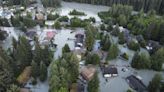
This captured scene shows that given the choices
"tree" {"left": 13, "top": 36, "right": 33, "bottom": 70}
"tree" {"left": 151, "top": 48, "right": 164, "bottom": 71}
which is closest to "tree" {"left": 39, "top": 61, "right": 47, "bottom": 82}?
"tree" {"left": 13, "top": 36, "right": 33, "bottom": 70}

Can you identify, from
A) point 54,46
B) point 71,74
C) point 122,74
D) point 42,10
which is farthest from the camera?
point 42,10

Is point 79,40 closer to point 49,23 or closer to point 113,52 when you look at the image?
point 113,52

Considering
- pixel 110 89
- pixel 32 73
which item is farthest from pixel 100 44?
pixel 32 73

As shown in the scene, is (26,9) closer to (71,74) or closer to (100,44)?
(100,44)

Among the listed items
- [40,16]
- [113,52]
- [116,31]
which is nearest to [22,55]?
[113,52]

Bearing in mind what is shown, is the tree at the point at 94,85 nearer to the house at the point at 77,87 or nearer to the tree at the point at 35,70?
the house at the point at 77,87

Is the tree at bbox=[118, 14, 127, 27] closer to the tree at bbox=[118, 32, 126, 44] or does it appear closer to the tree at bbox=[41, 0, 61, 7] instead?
the tree at bbox=[118, 32, 126, 44]
